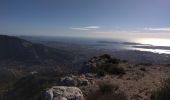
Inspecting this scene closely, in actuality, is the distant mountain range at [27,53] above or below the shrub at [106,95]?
below

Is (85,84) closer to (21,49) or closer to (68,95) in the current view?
(68,95)

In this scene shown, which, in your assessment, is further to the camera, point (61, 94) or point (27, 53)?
point (27, 53)

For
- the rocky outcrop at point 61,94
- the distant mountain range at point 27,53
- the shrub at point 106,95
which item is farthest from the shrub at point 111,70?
the distant mountain range at point 27,53

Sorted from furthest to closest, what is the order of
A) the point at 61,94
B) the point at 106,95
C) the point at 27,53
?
the point at 27,53, the point at 106,95, the point at 61,94

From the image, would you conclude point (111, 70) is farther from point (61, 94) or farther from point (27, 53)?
point (27, 53)

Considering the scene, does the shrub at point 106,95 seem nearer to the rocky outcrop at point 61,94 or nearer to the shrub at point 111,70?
the rocky outcrop at point 61,94

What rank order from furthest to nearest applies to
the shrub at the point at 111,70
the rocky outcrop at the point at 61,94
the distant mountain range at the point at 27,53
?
the distant mountain range at the point at 27,53, the shrub at the point at 111,70, the rocky outcrop at the point at 61,94

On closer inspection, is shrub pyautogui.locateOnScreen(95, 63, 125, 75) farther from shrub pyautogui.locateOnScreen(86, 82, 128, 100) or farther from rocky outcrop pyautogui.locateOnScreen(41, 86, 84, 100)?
rocky outcrop pyautogui.locateOnScreen(41, 86, 84, 100)

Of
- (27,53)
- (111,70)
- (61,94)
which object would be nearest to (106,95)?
(61,94)

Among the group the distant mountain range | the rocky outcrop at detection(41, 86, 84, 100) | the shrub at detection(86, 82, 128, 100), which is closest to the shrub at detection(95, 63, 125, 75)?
the shrub at detection(86, 82, 128, 100)
